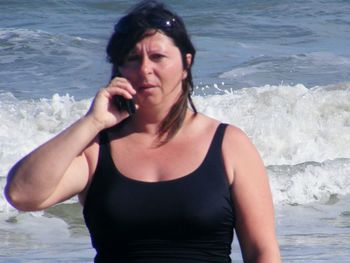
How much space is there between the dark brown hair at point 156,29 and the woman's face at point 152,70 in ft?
0.05

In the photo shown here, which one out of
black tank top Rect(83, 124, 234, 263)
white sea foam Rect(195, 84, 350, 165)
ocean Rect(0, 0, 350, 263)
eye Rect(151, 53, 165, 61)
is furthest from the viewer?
white sea foam Rect(195, 84, 350, 165)

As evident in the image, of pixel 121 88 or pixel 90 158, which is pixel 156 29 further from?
pixel 90 158

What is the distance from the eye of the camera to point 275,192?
8.71 meters

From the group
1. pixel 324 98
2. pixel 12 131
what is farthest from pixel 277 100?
pixel 12 131

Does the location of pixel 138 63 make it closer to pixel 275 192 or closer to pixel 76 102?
pixel 275 192

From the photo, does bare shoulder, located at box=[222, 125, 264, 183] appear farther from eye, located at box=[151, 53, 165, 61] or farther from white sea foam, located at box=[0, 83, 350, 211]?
white sea foam, located at box=[0, 83, 350, 211]

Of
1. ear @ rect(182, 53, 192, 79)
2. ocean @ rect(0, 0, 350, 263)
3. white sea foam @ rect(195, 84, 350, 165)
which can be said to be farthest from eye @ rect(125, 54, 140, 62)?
white sea foam @ rect(195, 84, 350, 165)

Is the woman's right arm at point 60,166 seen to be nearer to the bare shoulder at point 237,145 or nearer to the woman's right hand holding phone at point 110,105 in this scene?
the woman's right hand holding phone at point 110,105

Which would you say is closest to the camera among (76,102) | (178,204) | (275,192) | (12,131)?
(178,204)

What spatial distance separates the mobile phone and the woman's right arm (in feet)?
0.05

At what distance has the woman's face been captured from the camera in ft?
9.19

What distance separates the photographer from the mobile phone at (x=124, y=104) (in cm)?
279

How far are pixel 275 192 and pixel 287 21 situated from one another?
37.9ft

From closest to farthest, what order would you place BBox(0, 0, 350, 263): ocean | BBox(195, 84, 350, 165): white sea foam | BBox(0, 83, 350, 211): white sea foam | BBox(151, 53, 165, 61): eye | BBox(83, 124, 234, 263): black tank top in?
BBox(83, 124, 234, 263): black tank top < BBox(151, 53, 165, 61): eye < BBox(0, 0, 350, 263): ocean < BBox(0, 83, 350, 211): white sea foam < BBox(195, 84, 350, 165): white sea foam
